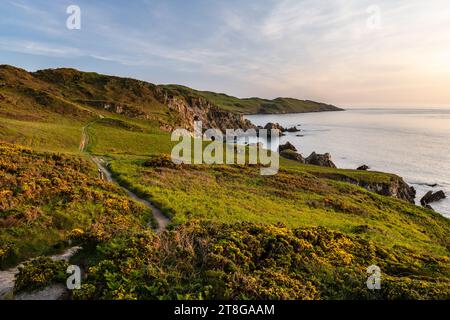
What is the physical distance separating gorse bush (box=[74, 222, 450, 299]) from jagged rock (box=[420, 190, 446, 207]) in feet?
176

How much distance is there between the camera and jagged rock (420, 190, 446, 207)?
200ft

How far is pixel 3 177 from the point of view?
78.8ft

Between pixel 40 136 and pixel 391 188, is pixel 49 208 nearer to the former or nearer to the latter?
pixel 40 136

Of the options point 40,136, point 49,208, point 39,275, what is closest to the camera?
point 39,275

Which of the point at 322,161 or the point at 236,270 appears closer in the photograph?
the point at 236,270

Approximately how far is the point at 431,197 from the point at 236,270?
64.7m

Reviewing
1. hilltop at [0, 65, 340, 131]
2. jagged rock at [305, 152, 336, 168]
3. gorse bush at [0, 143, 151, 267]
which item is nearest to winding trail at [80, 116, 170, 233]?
gorse bush at [0, 143, 151, 267]

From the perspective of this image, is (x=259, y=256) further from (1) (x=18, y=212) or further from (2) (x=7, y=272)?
(1) (x=18, y=212)

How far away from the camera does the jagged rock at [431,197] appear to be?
60819mm

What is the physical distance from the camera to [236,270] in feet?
37.7

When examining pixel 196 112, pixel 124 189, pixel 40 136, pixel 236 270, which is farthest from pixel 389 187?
pixel 196 112

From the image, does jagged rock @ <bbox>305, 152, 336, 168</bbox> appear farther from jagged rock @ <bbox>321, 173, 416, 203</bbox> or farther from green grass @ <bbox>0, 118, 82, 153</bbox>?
green grass @ <bbox>0, 118, 82, 153</bbox>
